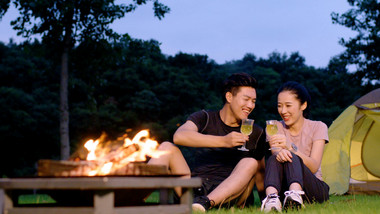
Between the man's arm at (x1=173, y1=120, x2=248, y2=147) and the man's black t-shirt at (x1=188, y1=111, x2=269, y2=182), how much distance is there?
201 mm

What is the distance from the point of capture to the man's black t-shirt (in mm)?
4375

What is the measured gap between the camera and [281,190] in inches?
169

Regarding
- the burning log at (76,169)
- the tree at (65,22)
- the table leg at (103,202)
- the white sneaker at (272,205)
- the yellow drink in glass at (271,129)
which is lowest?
the white sneaker at (272,205)

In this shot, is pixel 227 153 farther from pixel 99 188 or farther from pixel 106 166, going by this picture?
pixel 99 188

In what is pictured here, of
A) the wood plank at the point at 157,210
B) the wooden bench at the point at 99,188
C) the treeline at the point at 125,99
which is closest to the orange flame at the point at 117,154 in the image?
the wooden bench at the point at 99,188

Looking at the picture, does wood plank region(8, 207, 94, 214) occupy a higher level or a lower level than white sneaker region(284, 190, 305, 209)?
higher

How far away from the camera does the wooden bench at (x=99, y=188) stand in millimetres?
2268

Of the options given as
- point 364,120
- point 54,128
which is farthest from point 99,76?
point 54,128

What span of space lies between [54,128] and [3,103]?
295 cm

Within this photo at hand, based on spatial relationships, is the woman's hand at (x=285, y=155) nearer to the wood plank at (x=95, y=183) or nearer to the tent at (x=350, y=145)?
the wood plank at (x=95, y=183)

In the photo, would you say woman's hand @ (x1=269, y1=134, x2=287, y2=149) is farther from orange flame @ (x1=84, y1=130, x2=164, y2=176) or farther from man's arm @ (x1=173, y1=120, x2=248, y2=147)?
orange flame @ (x1=84, y1=130, x2=164, y2=176)

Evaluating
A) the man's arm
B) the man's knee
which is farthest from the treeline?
the man's knee

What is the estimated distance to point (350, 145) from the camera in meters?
8.15

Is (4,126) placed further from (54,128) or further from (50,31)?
(50,31)
